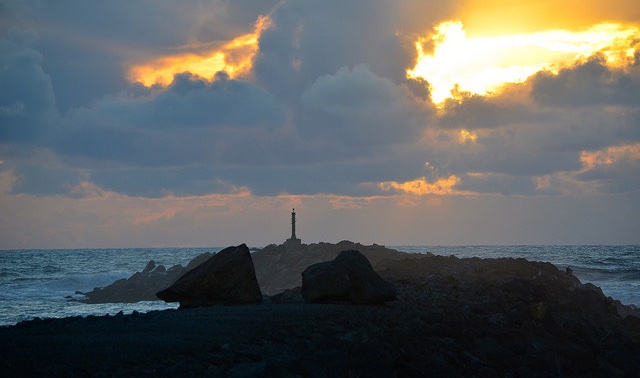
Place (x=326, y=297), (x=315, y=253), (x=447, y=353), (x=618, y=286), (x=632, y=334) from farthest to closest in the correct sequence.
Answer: (x=618, y=286)
(x=315, y=253)
(x=632, y=334)
(x=326, y=297)
(x=447, y=353)


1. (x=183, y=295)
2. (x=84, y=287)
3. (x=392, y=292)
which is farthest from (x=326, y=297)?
(x=84, y=287)

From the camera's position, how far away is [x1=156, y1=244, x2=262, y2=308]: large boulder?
1988 cm

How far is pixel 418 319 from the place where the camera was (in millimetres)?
17609

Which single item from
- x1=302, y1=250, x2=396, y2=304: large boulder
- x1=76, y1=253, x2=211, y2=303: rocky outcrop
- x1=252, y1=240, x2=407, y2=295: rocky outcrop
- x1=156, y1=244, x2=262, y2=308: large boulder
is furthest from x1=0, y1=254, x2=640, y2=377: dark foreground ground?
x1=76, y1=253, x2=211, y2=303: rocky outcrop

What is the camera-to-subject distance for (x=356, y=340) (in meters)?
14.0

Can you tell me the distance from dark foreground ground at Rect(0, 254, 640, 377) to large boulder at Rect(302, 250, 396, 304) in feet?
1.72

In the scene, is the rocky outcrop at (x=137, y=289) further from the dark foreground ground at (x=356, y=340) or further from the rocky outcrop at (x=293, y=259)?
the dark foreground ground at (x=356, y=340)

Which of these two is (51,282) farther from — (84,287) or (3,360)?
(3,360)

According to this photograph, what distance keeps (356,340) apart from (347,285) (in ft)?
16.6

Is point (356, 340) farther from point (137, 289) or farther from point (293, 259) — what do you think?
point (137, 289)

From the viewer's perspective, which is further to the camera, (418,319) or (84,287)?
(84,287)

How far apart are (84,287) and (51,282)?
3.11 metres

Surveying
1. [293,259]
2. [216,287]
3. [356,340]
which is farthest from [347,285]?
[293,259]

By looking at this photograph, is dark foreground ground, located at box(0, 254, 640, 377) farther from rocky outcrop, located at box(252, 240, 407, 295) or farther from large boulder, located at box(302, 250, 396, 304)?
rocky outcrop, located at box(252, 240, 407, 295)
